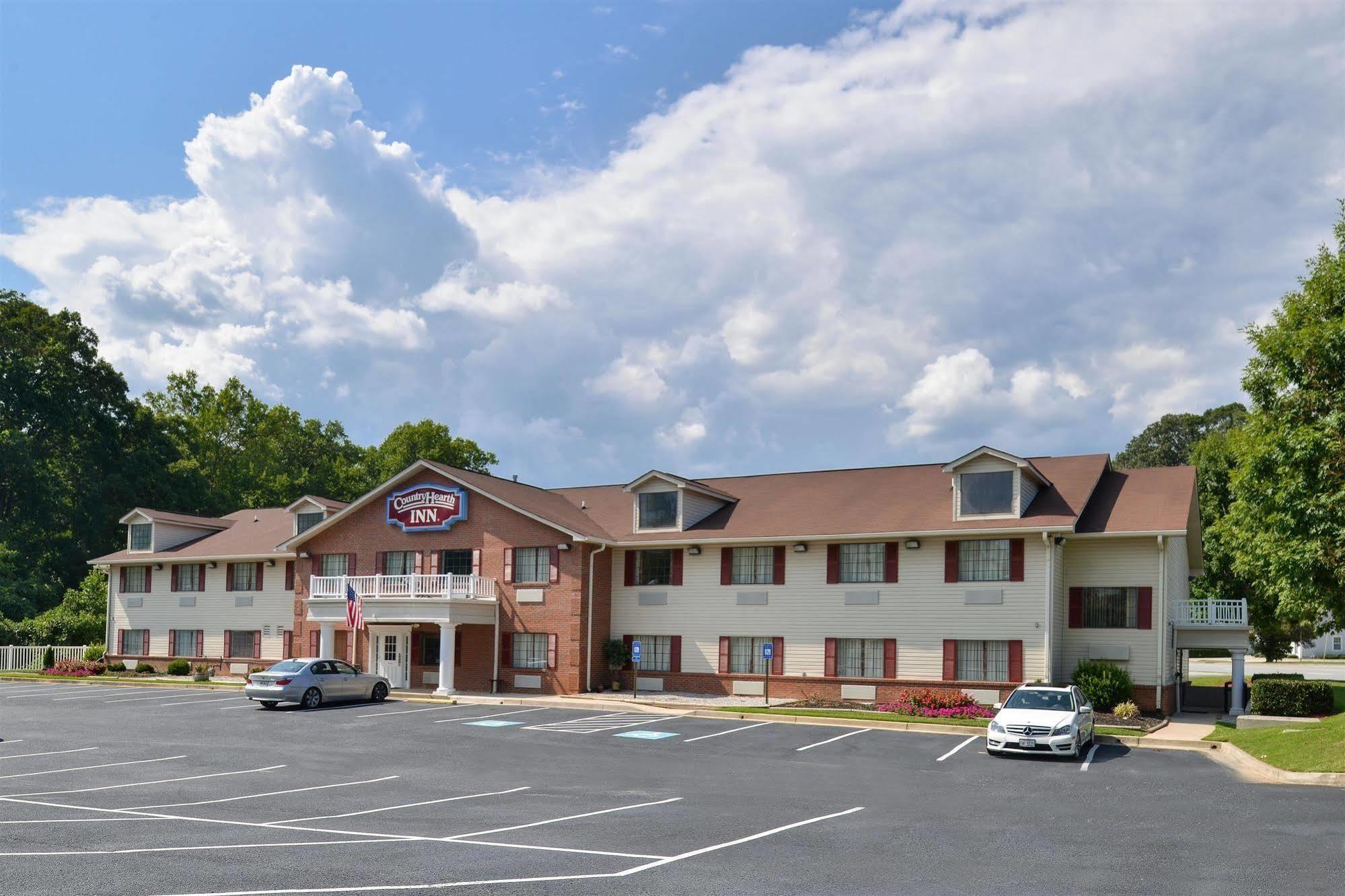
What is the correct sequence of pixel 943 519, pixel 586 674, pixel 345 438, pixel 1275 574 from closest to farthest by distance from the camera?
1. pixel 1275 574
2. pixel 943 519
3. pixel 586 674
4. pixel 345 438

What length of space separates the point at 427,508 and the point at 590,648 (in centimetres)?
848

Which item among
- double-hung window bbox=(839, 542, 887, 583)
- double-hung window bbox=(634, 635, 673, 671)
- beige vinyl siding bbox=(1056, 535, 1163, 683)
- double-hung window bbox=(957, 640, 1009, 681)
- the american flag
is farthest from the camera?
double-hung window bbox=(634, 635, 673, 671)

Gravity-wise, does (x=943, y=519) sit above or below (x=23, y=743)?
above

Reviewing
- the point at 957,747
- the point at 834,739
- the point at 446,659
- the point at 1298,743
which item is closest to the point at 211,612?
the point at 446,659

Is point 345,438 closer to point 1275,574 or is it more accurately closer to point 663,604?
point 663,604

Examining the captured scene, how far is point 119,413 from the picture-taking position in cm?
7319

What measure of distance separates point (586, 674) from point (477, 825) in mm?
24387

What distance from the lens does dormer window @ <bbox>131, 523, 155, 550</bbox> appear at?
171ft

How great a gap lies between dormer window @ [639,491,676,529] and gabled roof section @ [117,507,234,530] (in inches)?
962

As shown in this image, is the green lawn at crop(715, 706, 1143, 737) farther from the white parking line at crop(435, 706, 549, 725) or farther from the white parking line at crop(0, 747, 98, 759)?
the white parking line at crop(0, 747, 98, 759)

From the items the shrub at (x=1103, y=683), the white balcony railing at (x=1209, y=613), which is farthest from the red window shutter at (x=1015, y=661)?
the white balcony railing at (x=1209, y=613)

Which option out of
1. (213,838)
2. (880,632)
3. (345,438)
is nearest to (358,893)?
(213,838)

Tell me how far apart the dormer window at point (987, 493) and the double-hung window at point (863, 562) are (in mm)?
3044

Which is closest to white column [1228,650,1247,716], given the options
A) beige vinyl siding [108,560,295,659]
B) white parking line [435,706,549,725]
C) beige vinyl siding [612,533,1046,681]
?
beige vinyl siding [612,533,1046,681]
